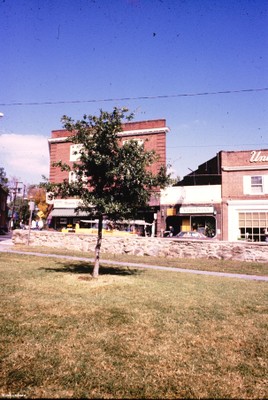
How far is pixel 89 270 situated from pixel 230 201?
2014 cm

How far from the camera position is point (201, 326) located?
5668 millimetres

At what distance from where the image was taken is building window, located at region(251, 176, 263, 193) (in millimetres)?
27484

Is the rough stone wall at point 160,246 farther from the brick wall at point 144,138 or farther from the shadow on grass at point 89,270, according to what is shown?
the brick wall at point 144,138

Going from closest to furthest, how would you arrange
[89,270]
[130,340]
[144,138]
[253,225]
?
[130,340], [89,270], [253,225], [144,138]

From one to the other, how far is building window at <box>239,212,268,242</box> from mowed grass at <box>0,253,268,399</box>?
63.4 ft

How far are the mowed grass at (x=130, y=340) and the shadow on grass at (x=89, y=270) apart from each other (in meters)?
1.98

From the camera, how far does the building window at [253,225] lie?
2678 cm

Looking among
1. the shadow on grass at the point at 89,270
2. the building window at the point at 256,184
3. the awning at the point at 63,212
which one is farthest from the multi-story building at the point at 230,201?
the shadow on grass at the point at 89,270

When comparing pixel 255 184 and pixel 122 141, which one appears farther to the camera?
pixel 122 141

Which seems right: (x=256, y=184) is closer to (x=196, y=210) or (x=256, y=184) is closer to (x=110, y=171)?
(x=196, y=210)

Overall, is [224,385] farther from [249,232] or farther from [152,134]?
[152,134]

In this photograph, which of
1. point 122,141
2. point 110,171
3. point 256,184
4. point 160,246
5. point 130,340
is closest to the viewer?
point 130,340

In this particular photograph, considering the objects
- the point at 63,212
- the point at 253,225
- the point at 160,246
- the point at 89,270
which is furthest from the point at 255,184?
the point at 89,270

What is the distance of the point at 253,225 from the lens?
27.1 m
